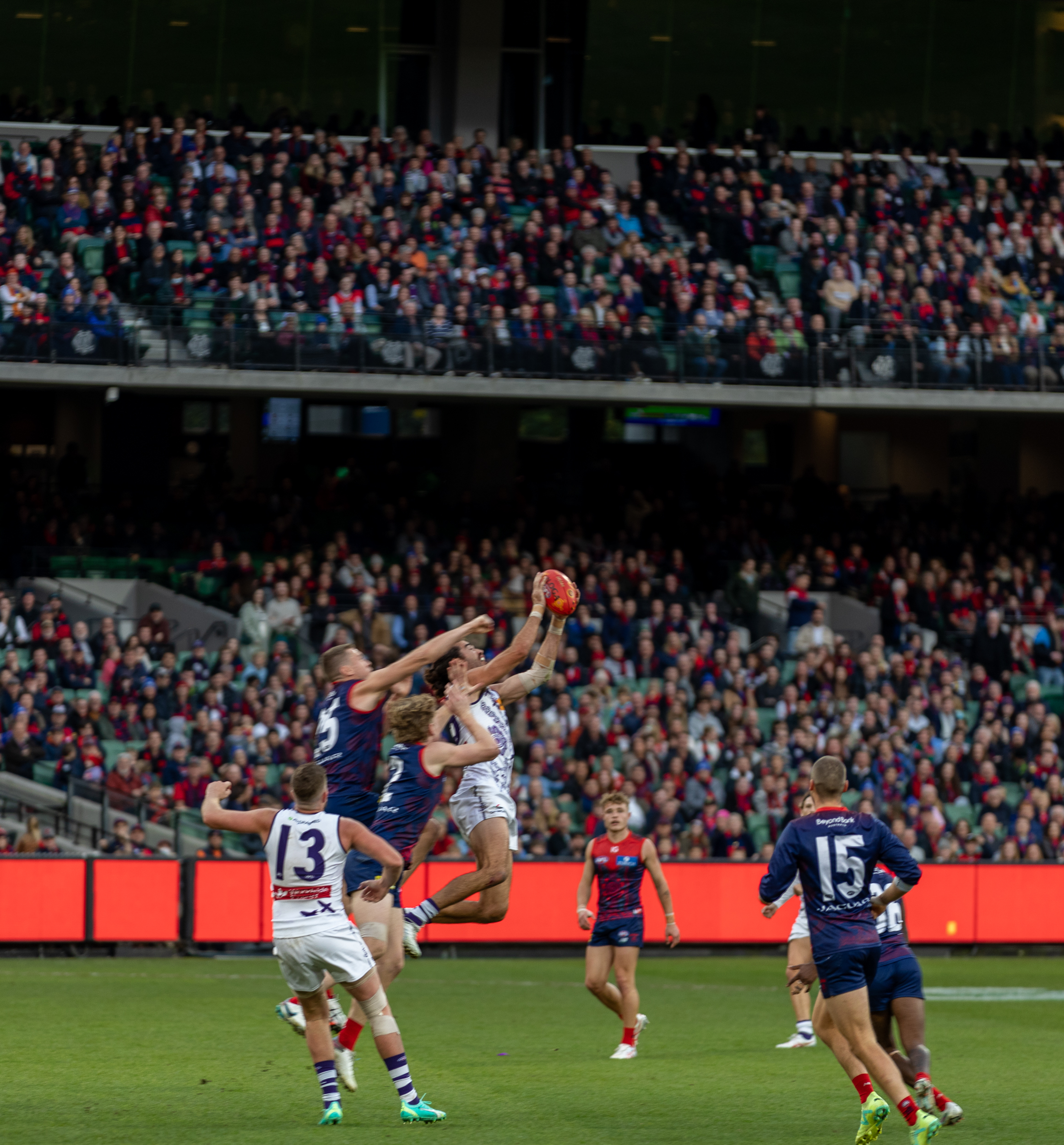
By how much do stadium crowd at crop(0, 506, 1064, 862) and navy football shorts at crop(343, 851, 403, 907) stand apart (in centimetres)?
1166

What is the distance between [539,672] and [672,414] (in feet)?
64.6

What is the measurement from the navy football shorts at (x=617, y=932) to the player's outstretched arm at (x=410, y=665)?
4.32 meters

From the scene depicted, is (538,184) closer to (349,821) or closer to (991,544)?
(991,544)

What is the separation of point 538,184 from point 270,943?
14.2 meters

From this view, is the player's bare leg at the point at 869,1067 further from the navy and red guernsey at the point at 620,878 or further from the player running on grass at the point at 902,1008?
the navy and red guernsey at the point at 620,878

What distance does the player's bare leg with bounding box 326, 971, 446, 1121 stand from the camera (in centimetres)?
984

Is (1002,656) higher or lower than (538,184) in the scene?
lower

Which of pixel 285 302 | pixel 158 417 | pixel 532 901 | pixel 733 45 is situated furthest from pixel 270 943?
pixel 733 45

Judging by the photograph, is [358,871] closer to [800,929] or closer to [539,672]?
[539,672]

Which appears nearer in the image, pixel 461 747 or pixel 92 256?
pixel 461 747

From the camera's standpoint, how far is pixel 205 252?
27969 mm

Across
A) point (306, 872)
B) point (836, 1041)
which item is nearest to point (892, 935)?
point (836, 1041)

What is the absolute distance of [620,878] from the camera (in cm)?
1437

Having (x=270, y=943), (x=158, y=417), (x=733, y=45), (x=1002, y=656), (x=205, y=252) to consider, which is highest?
(x=733, y=45)
